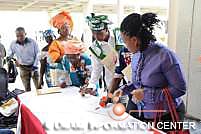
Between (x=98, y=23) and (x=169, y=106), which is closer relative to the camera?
(x=169, y=106)

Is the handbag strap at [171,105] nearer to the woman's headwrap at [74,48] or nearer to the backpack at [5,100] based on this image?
the woman's headwrap at [74,48]

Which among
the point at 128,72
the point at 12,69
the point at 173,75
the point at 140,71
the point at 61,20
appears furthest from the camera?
the point at 12,69

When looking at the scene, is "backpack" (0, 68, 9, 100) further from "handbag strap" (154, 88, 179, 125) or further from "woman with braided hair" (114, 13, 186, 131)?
"handbag strap" (154, 88, 179, 125)

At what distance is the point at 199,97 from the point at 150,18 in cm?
202

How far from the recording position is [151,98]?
1362 mm

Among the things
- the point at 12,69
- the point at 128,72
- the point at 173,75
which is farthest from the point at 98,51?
the point at 12,69

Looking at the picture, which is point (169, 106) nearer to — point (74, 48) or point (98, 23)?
point (98, 23)

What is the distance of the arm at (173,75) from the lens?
1.27 meters

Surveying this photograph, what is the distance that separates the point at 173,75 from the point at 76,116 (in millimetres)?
574

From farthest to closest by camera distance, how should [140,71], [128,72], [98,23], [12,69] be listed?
1. [12,69]
2. [98,23]
3. [128,72]
4. [140,71]

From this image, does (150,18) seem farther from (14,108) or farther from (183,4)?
(183,4)

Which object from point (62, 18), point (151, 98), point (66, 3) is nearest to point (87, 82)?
point (62, 18)

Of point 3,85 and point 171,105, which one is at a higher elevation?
point 171,105

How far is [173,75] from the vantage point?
1267 mm
